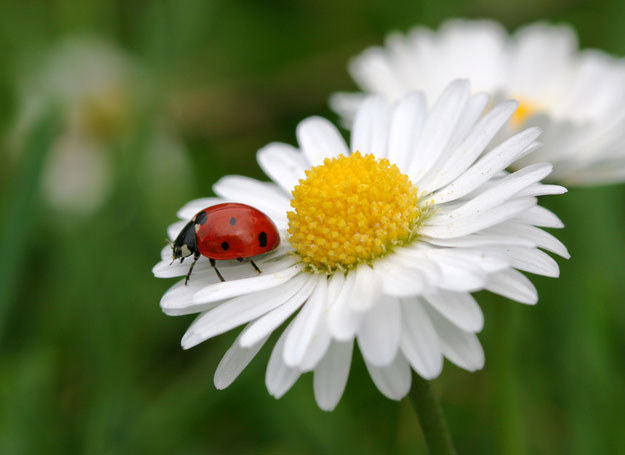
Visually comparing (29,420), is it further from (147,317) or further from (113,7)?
(113,7)

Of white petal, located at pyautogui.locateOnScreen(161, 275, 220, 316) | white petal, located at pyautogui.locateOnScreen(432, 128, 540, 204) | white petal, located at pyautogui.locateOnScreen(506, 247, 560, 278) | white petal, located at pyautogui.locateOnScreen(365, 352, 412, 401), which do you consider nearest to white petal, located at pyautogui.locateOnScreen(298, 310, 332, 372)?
white petal, located at pyautogui.locateOnScreen(365, 352, 412, 401)

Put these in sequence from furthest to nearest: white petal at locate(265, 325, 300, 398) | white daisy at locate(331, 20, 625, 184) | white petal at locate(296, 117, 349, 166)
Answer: white daisy at locate(331, 20, 625, 184) → white petal at locate(296, 117, 349, 166) → white petal at locate(265, 325, 300, 398)

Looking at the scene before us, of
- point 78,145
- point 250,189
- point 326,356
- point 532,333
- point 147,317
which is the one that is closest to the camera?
point 326,356

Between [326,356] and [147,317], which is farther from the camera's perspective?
[147,317]

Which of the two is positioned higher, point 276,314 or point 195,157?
point 195,157

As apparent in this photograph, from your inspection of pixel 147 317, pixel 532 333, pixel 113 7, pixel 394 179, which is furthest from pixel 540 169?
pixel 113 7

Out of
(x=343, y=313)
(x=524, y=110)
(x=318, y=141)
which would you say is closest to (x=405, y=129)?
(x=318, y=141)

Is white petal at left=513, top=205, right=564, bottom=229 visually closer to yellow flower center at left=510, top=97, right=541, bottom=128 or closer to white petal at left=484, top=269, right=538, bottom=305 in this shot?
white petal at left=484, top=269, right=538, bottom=305
